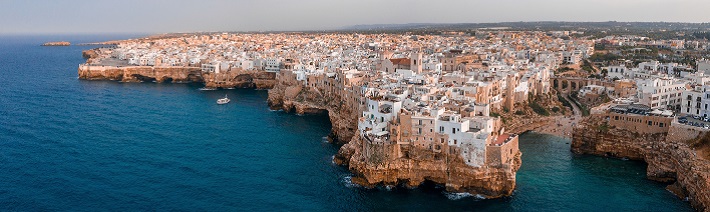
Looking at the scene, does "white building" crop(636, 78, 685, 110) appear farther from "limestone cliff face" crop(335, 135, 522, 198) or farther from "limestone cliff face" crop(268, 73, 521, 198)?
"limestone cliff face" crop(268, 73, 521, 198)

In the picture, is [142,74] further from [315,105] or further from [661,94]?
[661,94]

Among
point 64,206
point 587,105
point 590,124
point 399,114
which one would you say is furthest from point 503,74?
point 64,206

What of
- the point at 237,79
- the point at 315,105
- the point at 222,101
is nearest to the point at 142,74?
the point at 237,79

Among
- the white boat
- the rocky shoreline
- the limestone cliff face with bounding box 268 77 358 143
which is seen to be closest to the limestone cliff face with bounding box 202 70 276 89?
the white boat

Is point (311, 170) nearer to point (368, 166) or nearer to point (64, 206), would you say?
point (368, 166)

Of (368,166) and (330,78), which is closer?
(368,166)

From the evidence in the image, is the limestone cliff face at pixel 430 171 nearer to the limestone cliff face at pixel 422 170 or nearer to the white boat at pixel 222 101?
the limestone cliff face at pixel 422 170
